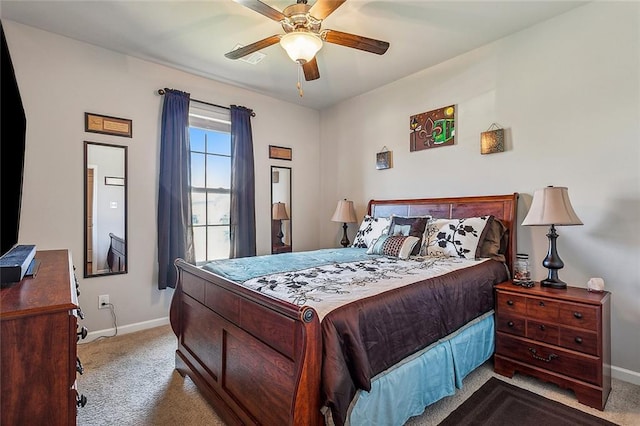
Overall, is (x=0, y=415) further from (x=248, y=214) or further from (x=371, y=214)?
(x=371, y=214)

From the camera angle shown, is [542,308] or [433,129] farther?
[433,129]

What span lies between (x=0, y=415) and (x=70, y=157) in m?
2.75

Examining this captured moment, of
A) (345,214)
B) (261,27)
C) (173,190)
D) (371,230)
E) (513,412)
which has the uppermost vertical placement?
(261,27)

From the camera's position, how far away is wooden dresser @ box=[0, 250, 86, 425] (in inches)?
33.2

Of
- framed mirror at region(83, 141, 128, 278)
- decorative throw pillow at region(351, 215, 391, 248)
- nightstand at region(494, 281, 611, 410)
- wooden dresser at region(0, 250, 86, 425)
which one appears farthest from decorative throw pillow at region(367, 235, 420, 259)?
framed mirror at region(83, 141, 128, 278)

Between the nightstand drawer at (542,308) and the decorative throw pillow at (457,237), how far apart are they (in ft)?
1.80

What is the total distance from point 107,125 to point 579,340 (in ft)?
14.1

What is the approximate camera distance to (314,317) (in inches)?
49.1

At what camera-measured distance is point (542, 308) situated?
2186 millimetres

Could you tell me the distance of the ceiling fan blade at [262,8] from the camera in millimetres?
1816

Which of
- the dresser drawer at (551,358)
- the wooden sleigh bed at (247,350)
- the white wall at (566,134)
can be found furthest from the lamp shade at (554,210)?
the wooden sleigh bed at (247,350)

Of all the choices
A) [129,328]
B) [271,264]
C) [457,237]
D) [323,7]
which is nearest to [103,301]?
[129,328]

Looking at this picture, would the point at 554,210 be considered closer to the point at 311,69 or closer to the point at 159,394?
the point at 311,69

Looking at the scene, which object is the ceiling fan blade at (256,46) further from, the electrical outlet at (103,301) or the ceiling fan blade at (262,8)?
the electrical outlet at (103,301)
